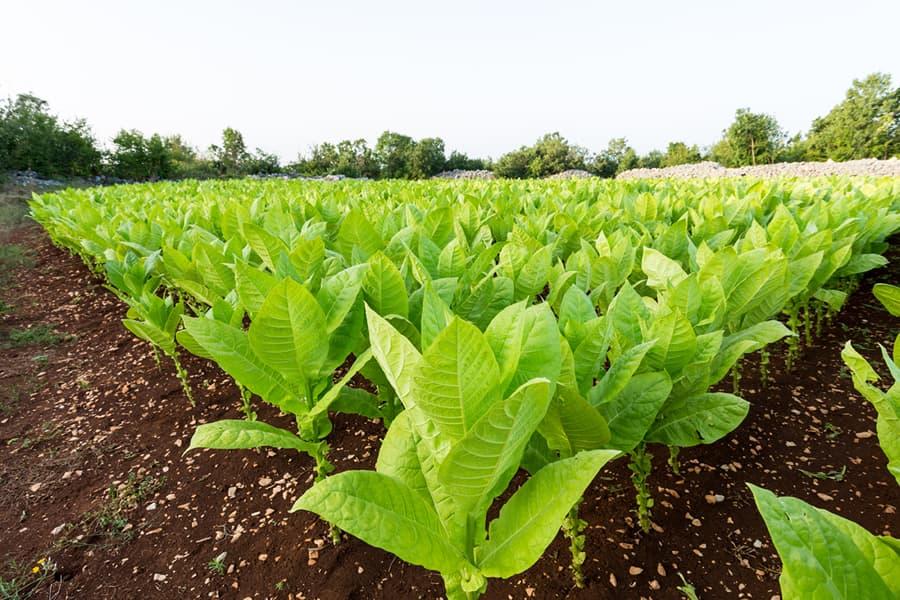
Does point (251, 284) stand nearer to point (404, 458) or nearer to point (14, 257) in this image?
point (404, 458)

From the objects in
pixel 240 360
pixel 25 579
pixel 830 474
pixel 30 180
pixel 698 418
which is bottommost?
pixel 30 180

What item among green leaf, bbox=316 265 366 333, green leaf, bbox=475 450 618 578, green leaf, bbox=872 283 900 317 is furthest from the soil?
green leaf, bbox=316 265 366 333

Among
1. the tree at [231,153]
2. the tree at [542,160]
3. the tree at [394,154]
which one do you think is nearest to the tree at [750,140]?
the tree at [542,160]

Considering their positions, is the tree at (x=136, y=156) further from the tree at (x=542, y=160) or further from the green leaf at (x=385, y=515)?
the green leaf at (x=385, y=515)

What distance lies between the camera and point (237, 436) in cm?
127

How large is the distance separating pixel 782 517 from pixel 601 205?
3749 millimetres

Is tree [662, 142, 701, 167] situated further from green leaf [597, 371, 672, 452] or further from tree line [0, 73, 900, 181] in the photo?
green leaf [597, 371, 672, 452]

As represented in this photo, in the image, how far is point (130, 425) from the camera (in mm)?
2859

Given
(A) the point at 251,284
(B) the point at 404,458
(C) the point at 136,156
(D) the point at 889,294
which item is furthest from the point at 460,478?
(C) the point at 136,156

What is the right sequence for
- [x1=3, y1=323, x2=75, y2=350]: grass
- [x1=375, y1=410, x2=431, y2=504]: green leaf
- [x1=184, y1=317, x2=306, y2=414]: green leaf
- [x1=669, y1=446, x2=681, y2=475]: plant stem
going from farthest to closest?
[x1=3, y1=323, x2=75, y2=350]: grass < [x1=669, y1=446, x2=681, y2=475]: plant stem < [x1=184, y1=317, x2=306, y2=414]: green leaf < [x1=375, y1=410, x2=431, y2=504]: green leaf

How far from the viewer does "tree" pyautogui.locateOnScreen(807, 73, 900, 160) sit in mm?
59125

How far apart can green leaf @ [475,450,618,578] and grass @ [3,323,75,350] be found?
17.6 feet

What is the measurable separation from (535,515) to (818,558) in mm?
459

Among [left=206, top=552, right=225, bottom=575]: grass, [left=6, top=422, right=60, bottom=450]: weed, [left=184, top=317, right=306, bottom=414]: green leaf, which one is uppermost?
[left=184, top=317, right=306, bottom=414]: green leaf
